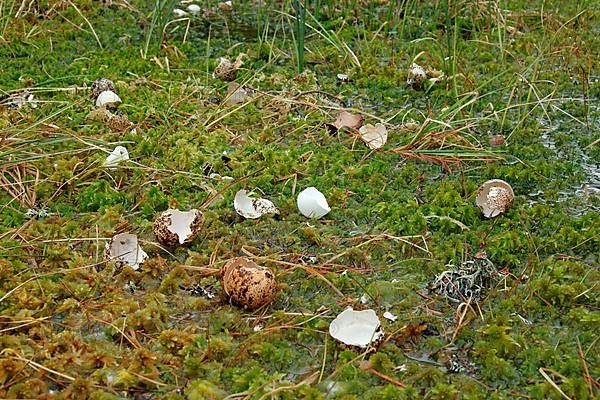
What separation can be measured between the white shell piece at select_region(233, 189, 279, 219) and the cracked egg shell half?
6.8 inches

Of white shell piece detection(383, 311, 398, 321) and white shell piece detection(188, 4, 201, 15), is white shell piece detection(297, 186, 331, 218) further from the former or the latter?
white shell piece detection(188, 4, 201, 15)

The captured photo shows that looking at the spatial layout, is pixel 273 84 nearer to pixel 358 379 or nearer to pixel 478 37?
pixel 478 37

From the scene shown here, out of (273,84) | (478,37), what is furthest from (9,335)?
(478,37)

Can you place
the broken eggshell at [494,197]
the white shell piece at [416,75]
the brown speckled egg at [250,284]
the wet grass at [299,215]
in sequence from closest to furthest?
the wet grass at [299,215], the brown speckled egg at [250,284], the broken eggshell at [494,197], the white shell piece at [416,75]

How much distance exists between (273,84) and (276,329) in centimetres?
172

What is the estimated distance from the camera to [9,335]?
1.87m

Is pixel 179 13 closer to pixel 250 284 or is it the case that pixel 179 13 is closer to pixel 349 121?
pixel 349 121

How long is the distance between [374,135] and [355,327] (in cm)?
117

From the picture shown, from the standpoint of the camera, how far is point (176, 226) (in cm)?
228

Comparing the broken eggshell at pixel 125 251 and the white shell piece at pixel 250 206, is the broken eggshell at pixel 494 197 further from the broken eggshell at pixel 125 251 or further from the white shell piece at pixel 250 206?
the broken eggshell at pixel 125 251

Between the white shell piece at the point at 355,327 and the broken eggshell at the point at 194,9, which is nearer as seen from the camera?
the white shell piece at the point at 355,327

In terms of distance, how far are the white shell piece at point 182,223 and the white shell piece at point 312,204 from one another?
14.4 inches

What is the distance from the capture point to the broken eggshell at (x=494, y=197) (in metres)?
2.42

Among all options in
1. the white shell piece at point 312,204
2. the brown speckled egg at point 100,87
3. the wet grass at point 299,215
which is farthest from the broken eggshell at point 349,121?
the brown speckled egg at point 100,87
